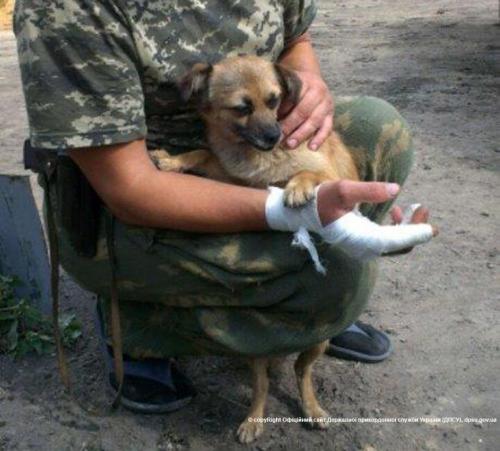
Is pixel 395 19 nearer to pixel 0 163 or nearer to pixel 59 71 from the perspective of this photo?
pixel 0 163

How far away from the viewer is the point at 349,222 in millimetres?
1817

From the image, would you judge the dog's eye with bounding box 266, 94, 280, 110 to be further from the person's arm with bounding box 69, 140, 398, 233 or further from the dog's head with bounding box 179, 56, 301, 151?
the person's arm with bounding box 69, 140, 398, 233

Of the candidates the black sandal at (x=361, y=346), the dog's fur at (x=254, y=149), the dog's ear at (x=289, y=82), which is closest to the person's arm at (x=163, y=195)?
the dog's fur at (x=254, y=149)

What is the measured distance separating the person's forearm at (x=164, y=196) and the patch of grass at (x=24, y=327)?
88 cm

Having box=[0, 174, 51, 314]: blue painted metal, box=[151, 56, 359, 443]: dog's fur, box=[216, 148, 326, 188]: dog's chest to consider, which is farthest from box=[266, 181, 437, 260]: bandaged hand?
box=[0, 174, 51, 314]: blue painted metal

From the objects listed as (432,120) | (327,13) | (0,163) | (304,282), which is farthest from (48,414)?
(327,13)

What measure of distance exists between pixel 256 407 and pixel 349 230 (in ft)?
2.41

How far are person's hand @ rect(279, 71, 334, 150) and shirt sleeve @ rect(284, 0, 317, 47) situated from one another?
0.18 metres

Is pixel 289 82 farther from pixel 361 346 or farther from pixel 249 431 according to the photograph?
pixel 249 431

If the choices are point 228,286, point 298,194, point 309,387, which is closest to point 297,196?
point 298,194

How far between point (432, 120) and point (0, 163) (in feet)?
9.00

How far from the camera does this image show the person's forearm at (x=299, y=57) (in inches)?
96.3

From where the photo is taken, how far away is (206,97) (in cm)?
223

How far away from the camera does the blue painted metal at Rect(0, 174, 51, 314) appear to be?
2590 mm
